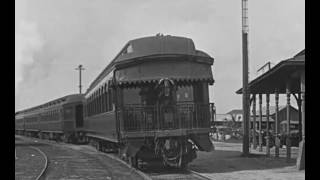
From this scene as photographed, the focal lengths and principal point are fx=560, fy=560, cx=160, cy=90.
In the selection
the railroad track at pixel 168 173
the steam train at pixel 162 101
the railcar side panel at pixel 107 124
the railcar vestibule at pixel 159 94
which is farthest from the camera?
the railcar side panel at pixel 107 124

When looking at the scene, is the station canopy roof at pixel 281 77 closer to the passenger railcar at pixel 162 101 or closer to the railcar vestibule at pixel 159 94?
the passenger railcar at pixel 162 101

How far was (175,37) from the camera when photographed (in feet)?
52.3

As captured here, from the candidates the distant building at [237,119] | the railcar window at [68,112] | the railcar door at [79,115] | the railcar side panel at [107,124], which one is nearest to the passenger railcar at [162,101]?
the railcar side panel at [107,124]

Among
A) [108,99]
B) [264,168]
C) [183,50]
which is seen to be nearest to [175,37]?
[183,50]

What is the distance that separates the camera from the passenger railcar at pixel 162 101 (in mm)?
14820

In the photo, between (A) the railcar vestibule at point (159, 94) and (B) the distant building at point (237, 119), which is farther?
(B) the distant building at point (237, 119)

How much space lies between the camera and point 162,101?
15.1 m

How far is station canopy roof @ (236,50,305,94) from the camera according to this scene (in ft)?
50.5

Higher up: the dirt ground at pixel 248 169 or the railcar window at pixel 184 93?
the railcar window at pixel 184 93

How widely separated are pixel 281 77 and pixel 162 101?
233 inches

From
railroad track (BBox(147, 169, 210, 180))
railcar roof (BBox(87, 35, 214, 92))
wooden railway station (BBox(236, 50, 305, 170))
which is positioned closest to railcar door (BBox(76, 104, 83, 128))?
wooden railway station (BBox(236, 50, 305, 170))

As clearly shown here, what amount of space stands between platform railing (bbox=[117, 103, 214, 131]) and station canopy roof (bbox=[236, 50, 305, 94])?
303 centimetres
